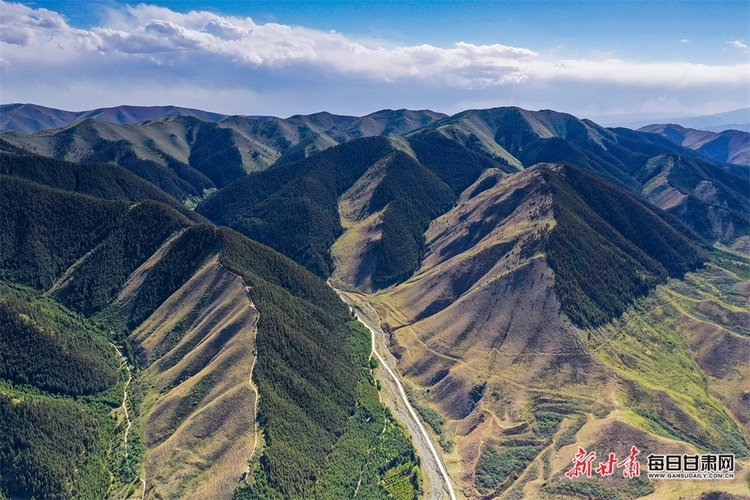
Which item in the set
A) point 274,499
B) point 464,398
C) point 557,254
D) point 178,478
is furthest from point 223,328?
point 557,254

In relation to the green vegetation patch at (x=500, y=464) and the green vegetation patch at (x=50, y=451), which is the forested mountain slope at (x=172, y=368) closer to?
the green vegetation patch at (x=50, y=451)

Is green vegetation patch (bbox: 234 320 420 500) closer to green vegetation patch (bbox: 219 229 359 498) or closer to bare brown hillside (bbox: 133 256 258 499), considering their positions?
green vegetation patch (bbox: 219 229 359 498)

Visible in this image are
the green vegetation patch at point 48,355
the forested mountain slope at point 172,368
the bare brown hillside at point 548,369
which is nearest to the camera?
the forested mountain slope at point 172,368

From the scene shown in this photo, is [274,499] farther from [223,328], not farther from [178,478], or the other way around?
[223,328]

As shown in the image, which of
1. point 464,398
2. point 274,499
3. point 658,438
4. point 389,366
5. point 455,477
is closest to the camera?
point 274,499

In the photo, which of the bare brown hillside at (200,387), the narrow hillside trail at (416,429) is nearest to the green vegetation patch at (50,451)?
the bare brown hillside at (200,387)

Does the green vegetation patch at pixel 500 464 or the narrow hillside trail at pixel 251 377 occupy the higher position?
the narrow hillside trail at pixel 251 377

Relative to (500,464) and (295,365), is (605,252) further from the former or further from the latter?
(295,365)

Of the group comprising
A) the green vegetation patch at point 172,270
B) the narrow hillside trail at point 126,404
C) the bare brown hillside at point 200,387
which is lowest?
the narrow hillside trail at point 126,404

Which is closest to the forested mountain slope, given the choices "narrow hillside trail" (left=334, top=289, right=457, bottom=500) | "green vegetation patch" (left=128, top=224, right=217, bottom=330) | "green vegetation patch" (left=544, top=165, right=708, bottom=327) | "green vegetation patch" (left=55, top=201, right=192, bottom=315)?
"green vegetation patch" (left=128, top=224, right=217, bottom=330)

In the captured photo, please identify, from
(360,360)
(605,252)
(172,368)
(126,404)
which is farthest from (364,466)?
(605,252)
